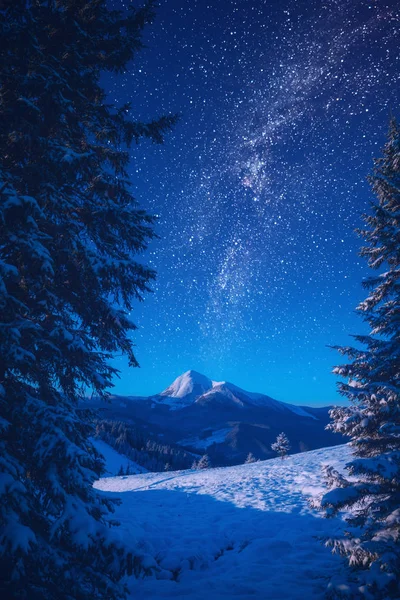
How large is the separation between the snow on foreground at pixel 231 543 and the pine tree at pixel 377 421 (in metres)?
1.60

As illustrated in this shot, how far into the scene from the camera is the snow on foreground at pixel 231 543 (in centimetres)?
584

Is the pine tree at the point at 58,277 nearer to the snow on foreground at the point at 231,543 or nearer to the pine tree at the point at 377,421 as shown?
the snow on foreground at the point at 231,543

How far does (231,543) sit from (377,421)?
660 centimetres

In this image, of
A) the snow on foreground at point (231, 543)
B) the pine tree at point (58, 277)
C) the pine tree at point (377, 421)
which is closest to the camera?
the pine tree at point (58, 277)

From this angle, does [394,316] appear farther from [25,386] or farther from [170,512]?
[170,512]

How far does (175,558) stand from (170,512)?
5.68 meters

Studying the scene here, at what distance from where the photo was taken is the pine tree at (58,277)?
11.3ft

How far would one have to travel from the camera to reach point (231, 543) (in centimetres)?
863

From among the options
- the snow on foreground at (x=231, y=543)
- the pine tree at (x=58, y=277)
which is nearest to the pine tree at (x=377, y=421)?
the snow on foreground at (x=231, y=543)

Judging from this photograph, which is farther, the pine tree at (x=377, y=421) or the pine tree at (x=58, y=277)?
the pine tree at (x=377, y=421)

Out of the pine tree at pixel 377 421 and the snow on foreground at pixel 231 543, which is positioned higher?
the pine tree at pixel 377 421

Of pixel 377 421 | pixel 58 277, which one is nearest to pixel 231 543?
pixel 377 421

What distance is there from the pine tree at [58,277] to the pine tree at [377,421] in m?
4.32

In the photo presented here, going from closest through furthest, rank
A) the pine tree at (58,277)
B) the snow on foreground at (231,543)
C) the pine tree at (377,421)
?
the pine tree at (58,277)
the pine tree at (377,421)
the snow on foreground at (231,543)
